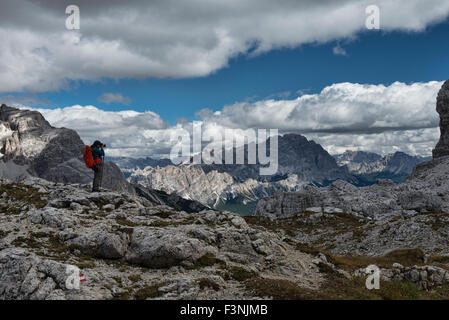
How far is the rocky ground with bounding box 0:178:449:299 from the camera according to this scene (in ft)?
50.2

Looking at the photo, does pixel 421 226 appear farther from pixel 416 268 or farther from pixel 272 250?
pixel 272 250

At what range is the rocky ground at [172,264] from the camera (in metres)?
15.3

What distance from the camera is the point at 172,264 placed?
20578mm

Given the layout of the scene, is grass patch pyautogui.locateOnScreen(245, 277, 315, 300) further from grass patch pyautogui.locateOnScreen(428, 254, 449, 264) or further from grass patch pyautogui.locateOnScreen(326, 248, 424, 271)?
grass patch pyautogui.locateOnScreen(428, 254, 449, 264)

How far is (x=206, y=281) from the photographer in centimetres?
1659

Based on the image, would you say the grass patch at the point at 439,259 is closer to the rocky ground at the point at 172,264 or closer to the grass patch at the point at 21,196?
the rocky ground at the point at 172,264

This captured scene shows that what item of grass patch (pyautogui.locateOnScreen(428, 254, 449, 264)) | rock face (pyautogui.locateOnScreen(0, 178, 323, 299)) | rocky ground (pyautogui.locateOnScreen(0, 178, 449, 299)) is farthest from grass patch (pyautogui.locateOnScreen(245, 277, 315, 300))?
grass patch (pyautogui.locateOnScreen(428, 254, 449, 264))

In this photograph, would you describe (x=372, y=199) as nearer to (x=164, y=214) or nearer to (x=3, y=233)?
(x=164, y=214)

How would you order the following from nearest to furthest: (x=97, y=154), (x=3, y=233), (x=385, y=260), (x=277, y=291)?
(x=277, y=291), (x=3, y=233), (x=385, y=260), (x=97, y=154)

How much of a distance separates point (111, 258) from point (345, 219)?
326 ft

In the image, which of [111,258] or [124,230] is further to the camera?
[124,230]

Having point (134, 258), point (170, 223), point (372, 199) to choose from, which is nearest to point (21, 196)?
point (170, 223)
